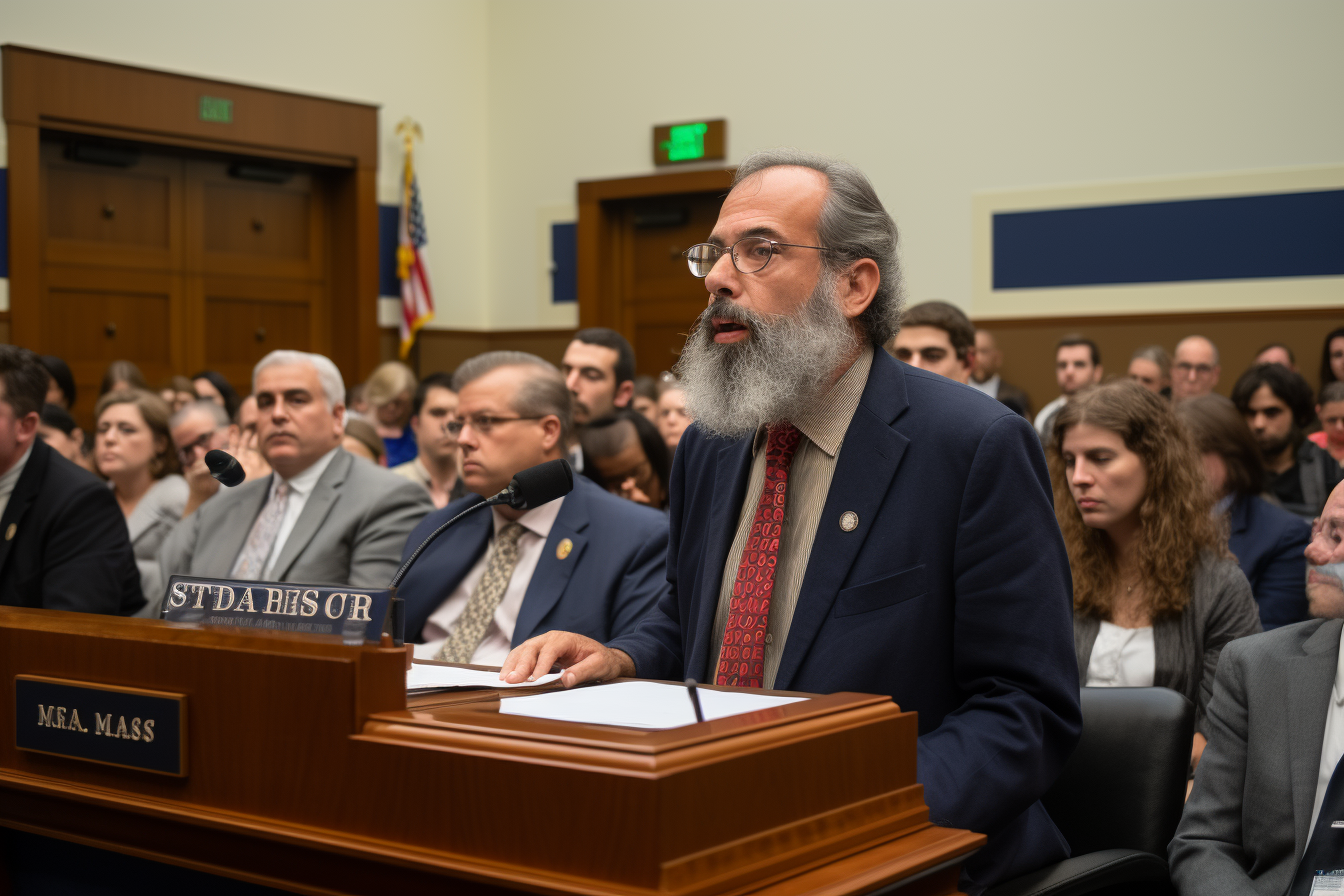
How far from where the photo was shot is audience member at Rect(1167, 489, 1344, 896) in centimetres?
194

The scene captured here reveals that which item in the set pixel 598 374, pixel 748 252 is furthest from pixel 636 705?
pixel 598 374

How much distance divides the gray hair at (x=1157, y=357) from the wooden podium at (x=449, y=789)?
6342 mm

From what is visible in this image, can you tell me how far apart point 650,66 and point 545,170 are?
118 cm

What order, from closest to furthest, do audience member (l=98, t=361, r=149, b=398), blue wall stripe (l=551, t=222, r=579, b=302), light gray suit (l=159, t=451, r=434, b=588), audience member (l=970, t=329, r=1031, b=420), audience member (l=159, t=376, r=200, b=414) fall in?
light gray suit (l=159, t=451, r=434, b=588)
audience member (l=159, t=376, r=200, b=414)
audience member (l=98, t=361, r=149, b=398)
audience member (l=970, t=329, r=1031, b=420)
blue wall stripe (l=551, t=222, r=579, b=302)

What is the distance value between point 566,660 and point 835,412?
1.77 feet

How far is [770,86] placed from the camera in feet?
29.8

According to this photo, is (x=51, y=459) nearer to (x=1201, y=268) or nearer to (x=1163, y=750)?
(x=1163, y=750)

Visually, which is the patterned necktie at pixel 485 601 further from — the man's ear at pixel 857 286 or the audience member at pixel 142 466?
the audience member at pixel 142 466

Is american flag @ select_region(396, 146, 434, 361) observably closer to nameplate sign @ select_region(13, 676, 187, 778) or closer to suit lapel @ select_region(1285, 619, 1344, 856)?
suit lapel @ select_region(1285, 619, 1344, 856)

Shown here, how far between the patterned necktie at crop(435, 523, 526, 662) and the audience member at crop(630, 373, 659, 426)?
8.75ft

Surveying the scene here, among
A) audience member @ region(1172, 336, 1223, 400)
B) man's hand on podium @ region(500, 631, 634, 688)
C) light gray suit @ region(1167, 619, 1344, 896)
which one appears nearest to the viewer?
man's hand on podium @ region(500, 631, 634, 688)

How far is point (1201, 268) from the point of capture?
305 inches

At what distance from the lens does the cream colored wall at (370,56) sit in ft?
26.9

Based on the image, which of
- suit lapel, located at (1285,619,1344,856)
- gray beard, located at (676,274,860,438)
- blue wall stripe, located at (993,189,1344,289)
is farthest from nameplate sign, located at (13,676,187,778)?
blue wall stripe, located at (993,189,1344,289)
